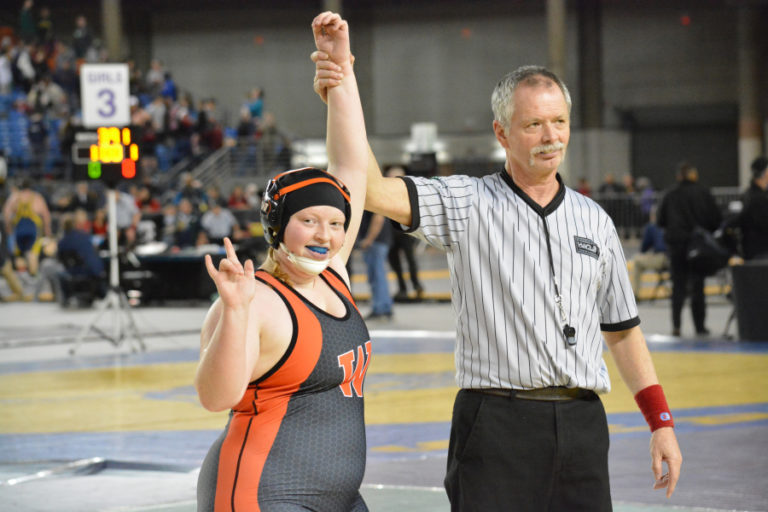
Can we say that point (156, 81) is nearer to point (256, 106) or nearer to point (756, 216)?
point (256, 106)

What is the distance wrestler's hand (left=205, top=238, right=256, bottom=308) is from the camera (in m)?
2.90

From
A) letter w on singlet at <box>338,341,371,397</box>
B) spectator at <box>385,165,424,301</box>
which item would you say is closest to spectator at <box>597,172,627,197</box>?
spectator at <box>385,165,424,301</box>

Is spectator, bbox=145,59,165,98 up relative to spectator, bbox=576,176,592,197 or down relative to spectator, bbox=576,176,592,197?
up

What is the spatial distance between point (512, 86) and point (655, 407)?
43.7 inches

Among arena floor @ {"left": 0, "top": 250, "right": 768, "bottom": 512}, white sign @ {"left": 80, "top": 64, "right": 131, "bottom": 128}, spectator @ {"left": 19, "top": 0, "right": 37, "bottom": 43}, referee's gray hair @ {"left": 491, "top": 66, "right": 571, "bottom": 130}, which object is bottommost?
arena floor @ {"left": 0, "top": 250, "right": 768, "bottom": 512}

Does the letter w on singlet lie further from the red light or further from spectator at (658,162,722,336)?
spectator at (658,162,722,336)

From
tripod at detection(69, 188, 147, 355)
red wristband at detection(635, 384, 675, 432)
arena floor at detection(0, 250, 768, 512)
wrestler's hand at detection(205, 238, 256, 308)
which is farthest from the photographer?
tripod at detection(69, 188, 147, 355)

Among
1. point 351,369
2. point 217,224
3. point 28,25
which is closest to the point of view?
point 351,369

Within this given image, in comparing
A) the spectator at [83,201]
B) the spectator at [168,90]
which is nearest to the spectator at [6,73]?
the spectator at [168,90]

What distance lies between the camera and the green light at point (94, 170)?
14094mm

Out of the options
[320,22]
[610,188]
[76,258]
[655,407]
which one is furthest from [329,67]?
[610,188]

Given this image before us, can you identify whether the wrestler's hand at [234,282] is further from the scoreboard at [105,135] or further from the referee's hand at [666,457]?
the scoreboard at [105,135]

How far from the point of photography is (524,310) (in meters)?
3.58

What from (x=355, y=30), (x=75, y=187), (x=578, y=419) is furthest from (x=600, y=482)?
(x=355, y=30)
